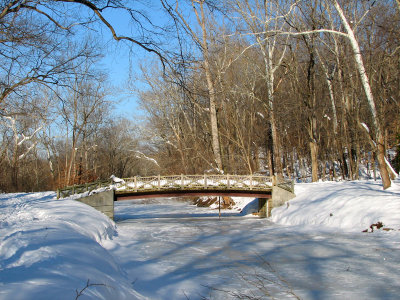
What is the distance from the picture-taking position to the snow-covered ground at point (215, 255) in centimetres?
675

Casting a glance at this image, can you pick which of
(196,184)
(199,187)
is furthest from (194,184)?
(199,187)

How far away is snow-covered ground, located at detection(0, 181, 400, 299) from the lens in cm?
675

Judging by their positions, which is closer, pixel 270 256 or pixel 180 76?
pixel 180 76

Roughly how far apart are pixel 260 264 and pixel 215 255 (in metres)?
2.08

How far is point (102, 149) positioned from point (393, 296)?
47050 millimetres

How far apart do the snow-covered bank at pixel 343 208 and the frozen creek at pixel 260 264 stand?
0.96 m

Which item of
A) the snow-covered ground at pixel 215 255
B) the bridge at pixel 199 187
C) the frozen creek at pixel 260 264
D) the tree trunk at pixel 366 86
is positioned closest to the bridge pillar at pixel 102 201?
the bridge at pixel 199 187

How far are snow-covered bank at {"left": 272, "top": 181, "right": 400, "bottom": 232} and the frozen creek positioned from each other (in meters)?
0.96

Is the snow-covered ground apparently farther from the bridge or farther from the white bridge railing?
the white bridge railing

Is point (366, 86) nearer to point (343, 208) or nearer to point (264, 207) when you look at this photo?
point (343, 208)

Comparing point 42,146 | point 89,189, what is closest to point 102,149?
point 42,146

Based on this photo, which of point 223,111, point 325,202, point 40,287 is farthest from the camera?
point 223,111

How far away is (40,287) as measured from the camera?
16.4 ft

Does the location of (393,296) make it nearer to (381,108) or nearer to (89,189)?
(89,189)
